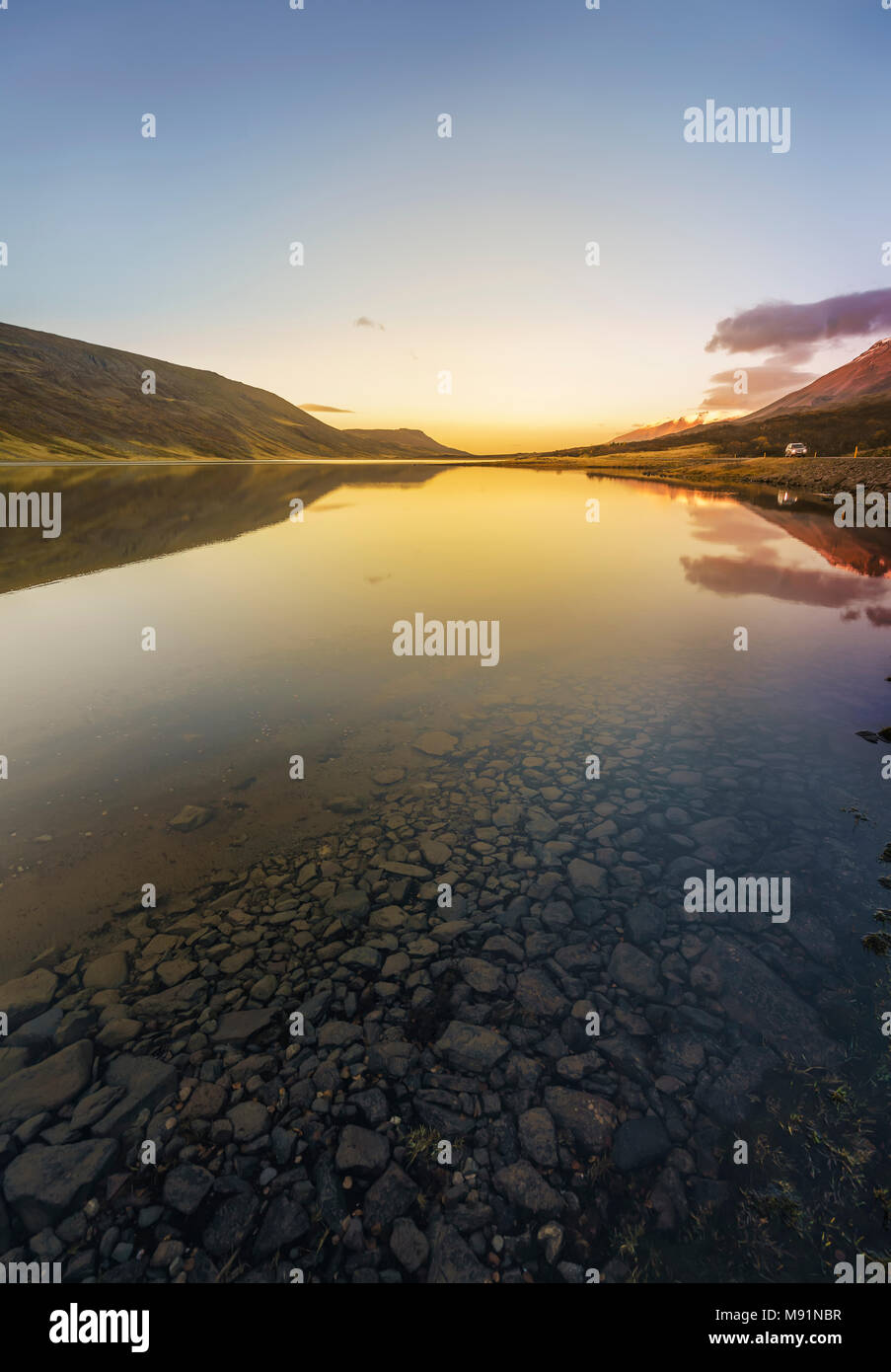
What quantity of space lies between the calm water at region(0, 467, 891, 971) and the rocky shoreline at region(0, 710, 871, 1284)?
3.97 feet

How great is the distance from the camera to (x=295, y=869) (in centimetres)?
800

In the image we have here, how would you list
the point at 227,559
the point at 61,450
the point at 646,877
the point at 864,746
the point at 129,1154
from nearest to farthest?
the point at 129,1154 < the point at 646,877 < the point at 864,746 < the point at 227,559 < the point at 61,450

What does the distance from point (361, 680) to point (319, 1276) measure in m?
11.7

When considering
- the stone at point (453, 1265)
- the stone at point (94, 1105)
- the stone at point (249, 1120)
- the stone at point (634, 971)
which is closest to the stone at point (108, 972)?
the stone at point (94, 1105)

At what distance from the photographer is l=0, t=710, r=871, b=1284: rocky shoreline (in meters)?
4.16

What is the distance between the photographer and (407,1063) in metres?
5.34

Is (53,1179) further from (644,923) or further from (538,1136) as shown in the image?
(644,923)

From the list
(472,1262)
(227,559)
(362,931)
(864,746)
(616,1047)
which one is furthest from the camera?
(227,559)

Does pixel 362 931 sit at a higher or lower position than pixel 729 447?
lower

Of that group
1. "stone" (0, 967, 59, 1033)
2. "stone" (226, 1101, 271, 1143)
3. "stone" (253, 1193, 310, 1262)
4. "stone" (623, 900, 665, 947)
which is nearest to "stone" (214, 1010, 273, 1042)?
"stone" (226, 1101, 271, 1143)
